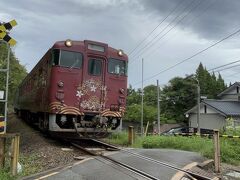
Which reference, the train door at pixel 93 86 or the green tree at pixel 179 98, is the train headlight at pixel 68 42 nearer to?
the train door at pixel 93 86

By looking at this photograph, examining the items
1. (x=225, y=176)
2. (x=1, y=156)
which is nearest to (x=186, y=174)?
(x=225, y=176)

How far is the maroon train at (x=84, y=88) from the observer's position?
12.9 meters

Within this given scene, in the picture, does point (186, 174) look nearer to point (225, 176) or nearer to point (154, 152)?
point (225, 176)

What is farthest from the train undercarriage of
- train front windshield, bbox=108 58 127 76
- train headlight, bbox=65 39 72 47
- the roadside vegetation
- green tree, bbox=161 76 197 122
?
green tree, bbox=161 76 197 122

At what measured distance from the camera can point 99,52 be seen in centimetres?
1370

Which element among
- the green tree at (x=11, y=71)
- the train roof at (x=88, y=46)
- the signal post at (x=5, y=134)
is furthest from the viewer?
the green tree at (x=11, y=71)

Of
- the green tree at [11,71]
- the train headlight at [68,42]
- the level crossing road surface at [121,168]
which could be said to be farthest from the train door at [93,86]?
the green tree at [11,71]

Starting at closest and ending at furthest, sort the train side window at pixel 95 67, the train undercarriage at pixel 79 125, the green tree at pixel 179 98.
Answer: the train undercarriage at pixel 79 125
the train side window at pixel 95 67
the green tree at pixel 179 98

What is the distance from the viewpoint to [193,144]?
12836 mm

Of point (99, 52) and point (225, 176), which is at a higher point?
point (99, 52)

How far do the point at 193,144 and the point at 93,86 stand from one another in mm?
4013

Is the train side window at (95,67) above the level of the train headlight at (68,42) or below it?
below

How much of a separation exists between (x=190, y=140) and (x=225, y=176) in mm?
5098

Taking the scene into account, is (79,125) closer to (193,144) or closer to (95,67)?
(95,67)
